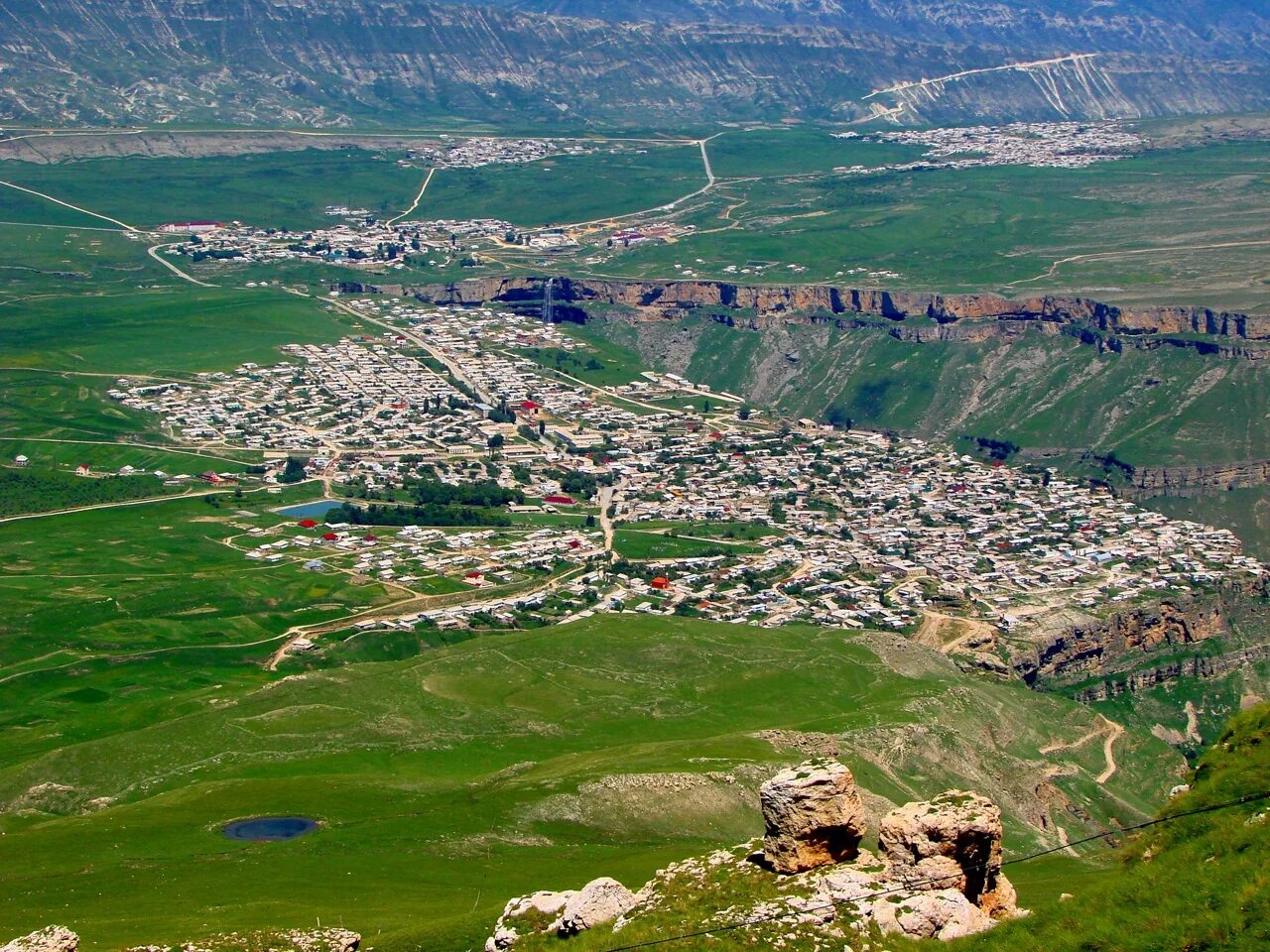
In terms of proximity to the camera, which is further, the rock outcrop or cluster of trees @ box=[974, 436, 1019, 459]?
cluster of trees @ box=[974, 436, 1019, 459]

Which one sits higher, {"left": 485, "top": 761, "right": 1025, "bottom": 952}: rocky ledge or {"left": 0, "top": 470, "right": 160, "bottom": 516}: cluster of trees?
{"left": 485, "top": 761, "right": 1025, "bottom": 952}: rocky ledge

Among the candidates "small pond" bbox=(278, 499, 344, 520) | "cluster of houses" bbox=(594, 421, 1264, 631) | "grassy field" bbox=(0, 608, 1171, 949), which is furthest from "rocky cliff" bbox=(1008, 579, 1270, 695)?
"small pond" bbox=(278, 499, 344, 520)

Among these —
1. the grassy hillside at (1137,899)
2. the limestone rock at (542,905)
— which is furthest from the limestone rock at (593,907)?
the grassy hillside at (1137,899)

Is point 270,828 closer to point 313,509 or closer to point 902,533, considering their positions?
point 313,509

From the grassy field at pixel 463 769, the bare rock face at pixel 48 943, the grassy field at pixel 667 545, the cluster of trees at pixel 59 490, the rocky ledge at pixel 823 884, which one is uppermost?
the rocky ledge at pixel 823 884

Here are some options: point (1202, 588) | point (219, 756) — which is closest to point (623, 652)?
point (219, 756)

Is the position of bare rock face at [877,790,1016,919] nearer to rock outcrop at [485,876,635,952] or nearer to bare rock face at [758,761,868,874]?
bare rock face at [758,761,868,874]

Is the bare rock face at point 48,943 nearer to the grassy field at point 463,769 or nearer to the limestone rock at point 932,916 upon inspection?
the grassy field at point 463,769
